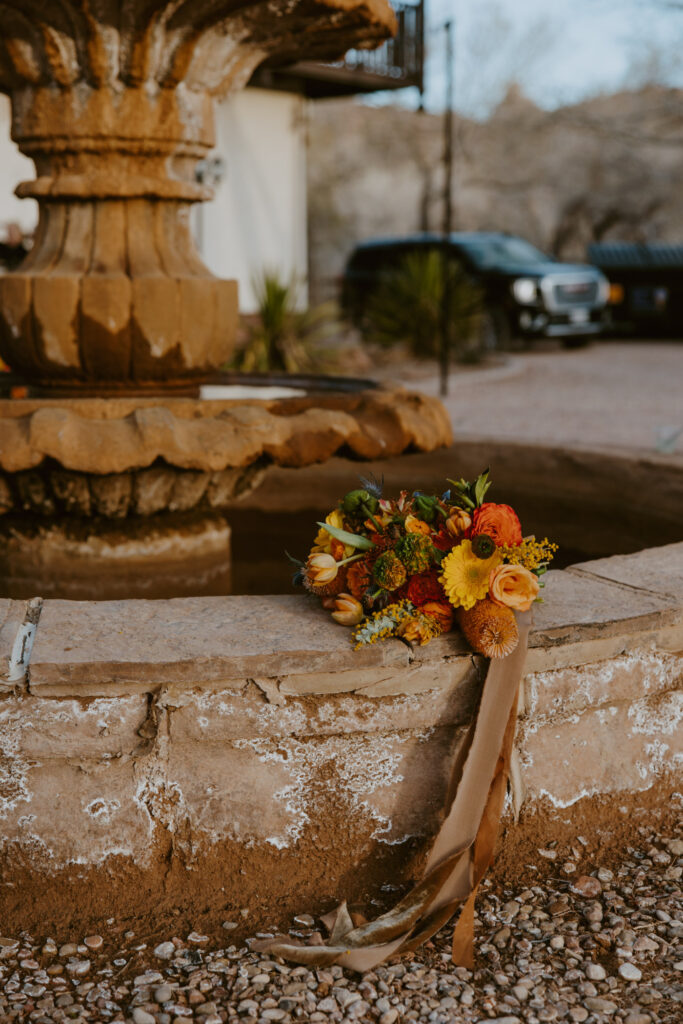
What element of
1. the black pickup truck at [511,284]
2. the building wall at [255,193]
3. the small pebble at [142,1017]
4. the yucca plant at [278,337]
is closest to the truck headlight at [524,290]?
the black pickup truck at [511,284]

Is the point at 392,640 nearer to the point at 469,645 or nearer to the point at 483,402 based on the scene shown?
the point at 469,645

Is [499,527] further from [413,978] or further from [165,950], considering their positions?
[165,950]

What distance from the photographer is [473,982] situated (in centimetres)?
222

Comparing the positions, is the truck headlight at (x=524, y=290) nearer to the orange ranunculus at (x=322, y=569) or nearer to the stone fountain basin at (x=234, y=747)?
the stone fountain basin at (x=234, y=747)

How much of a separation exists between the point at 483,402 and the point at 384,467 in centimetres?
579

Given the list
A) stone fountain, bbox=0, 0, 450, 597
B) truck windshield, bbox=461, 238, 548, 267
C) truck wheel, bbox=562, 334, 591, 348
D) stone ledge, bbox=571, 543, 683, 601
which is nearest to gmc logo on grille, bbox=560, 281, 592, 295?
truck windshield, bbox=461, 238, 548, 267

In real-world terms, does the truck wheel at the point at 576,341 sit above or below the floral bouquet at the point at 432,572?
below

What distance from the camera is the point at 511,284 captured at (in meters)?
16.3

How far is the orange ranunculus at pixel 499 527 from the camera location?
245 centimetres

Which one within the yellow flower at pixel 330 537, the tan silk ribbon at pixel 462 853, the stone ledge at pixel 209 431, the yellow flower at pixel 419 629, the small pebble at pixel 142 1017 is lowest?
the small pebble at pixel 142 1017

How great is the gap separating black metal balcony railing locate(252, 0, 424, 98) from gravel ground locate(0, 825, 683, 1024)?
13.3 m

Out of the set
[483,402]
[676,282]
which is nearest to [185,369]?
[483,402]

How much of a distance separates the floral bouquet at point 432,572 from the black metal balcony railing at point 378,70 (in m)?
12.8

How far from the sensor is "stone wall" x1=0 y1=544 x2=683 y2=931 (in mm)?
2355
